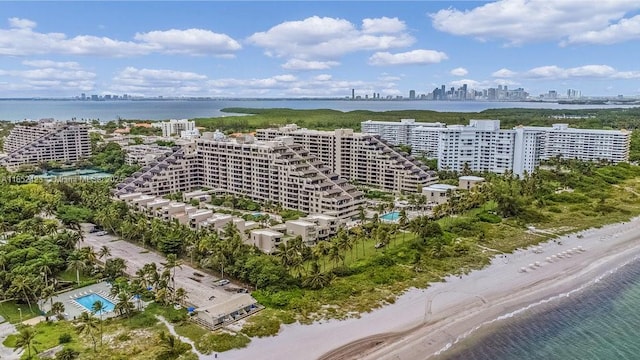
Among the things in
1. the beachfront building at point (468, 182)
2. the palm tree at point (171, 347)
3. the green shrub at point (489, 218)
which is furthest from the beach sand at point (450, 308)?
the beachfront building at point (468, 182)

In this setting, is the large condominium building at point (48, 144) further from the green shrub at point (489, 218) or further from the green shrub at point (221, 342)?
the green shrub at point (489, 218)

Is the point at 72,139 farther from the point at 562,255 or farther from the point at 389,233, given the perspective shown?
the point at 562,255

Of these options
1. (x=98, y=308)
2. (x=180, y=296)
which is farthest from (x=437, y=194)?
(x=98, y=308)

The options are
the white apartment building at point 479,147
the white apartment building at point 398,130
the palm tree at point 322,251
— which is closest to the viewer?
the palm tree at point 322,251

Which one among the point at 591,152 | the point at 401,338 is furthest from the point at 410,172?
the point at 591,152

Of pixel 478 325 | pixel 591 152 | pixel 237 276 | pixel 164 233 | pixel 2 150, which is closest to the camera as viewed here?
pixel 478 325

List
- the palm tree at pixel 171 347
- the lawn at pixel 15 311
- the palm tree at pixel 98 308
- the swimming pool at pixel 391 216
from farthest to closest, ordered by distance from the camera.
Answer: the swimming pool at pixel 391 216
the lawn at pixel 15 311
the palm tree at pixel 98 308
the palm tree at pixel 171 347

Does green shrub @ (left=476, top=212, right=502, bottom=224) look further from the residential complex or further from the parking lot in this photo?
the parking lot
